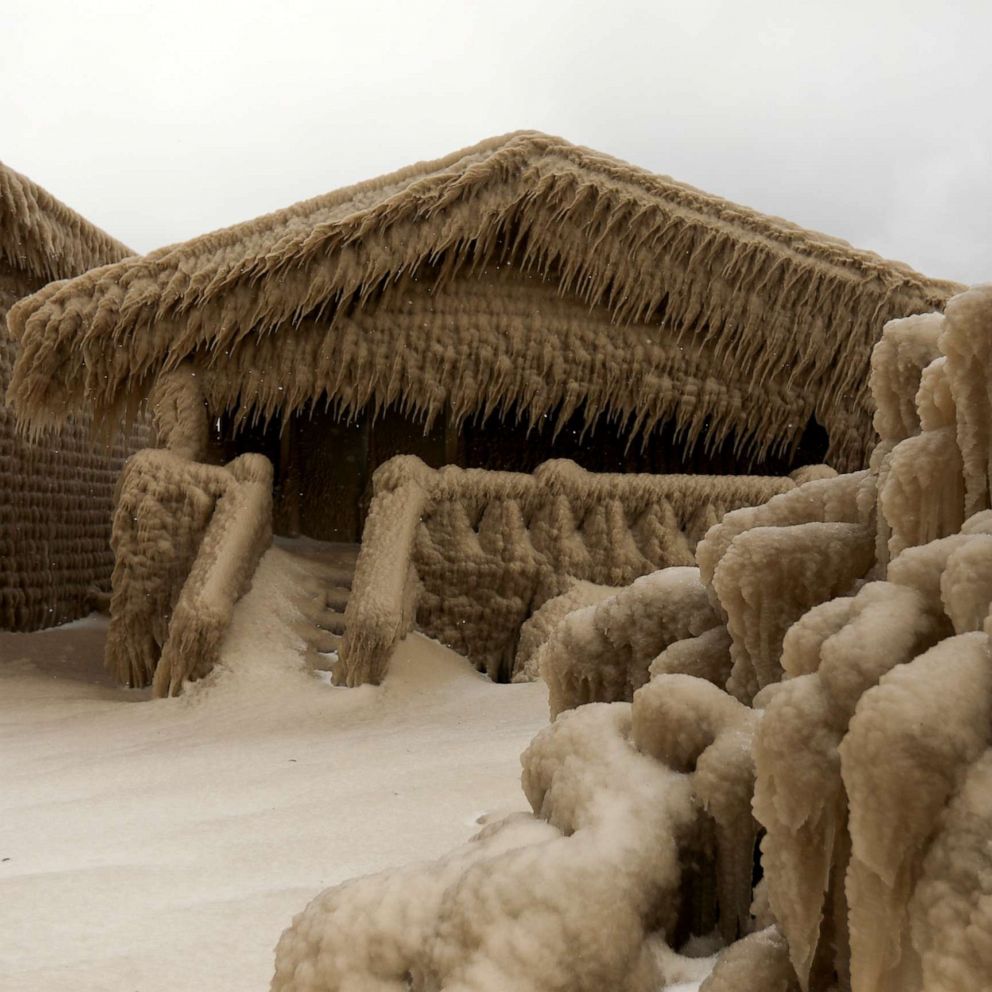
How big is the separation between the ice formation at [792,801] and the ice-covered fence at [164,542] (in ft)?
7.48

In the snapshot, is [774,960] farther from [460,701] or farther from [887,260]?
[887,260]

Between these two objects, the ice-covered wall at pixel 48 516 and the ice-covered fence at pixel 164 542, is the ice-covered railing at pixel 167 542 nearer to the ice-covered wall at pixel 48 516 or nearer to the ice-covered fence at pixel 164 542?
the ice-covered fence at pixel 164 542

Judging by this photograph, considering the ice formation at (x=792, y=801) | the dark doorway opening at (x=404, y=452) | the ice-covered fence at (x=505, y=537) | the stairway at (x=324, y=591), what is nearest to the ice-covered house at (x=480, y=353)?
the ice-covered fence at (x=505, y=537)

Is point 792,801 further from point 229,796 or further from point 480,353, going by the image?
point 480,353

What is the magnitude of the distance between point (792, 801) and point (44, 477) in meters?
5.40

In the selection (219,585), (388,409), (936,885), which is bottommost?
(219,585)

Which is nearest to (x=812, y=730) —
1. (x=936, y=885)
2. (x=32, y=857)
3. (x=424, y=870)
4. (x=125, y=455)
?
(x=936, y=885)

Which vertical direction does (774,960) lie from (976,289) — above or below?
below

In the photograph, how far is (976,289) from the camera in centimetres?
106

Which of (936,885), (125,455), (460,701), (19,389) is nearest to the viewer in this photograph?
(936,885)

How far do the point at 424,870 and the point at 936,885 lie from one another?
1.63 ft

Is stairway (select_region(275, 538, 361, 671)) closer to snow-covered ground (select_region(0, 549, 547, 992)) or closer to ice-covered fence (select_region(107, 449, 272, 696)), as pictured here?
snow-covered ground (select_region(0, 549, 547, 992))

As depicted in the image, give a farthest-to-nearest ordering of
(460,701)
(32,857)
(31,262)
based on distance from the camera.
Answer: (31,262), (460,701), (32,857)

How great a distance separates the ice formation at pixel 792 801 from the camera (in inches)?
28.0
